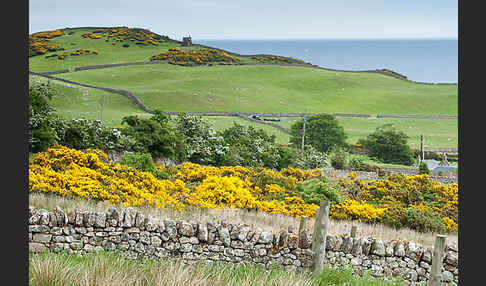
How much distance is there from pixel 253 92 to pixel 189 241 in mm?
67635

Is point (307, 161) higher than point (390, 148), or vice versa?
point (390, 148)

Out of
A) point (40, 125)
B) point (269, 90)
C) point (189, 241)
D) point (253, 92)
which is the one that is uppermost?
point (269, 90)

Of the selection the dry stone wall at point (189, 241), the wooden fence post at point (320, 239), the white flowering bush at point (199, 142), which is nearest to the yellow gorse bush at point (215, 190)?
the dry stone wall at point (189, 241)

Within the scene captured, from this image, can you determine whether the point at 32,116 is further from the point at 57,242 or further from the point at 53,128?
the point at 57,242

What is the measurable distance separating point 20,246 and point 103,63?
290 feet

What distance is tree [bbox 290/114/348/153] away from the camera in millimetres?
47094

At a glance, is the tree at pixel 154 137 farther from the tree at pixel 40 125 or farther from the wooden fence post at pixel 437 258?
the wooden fence post at pixel 437 258

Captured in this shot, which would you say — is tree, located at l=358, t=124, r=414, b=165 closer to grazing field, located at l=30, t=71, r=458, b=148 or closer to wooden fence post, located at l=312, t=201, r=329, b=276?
grazing field, located at l=30, t=71, r=458, b=148

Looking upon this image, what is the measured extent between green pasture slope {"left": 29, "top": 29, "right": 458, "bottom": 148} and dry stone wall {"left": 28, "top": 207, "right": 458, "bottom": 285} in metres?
34.9

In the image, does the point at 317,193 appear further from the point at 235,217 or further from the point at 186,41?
the point at 186,41

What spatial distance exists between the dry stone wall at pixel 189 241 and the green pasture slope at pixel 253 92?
3491 centimetres

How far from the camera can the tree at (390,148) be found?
46812 mm

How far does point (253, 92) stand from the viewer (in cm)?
7581

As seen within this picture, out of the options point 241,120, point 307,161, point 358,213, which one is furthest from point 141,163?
point 241,120
